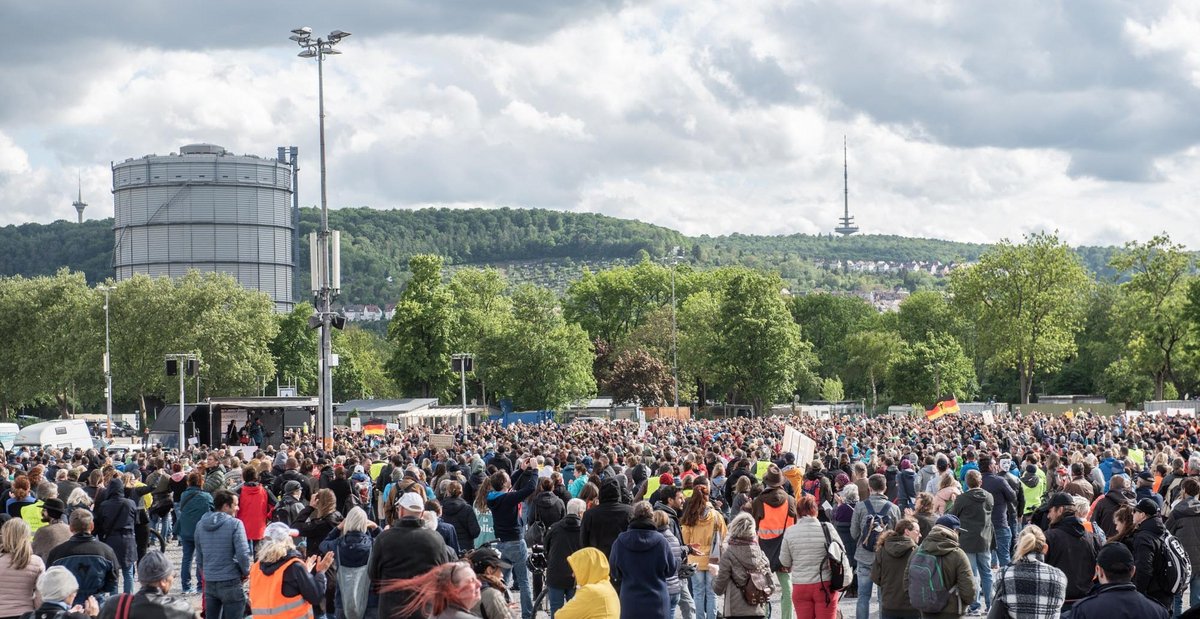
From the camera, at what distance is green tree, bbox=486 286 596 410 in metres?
74.6

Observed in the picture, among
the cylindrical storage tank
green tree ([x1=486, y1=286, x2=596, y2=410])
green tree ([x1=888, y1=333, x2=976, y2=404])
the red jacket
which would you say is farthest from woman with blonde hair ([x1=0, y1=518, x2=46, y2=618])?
the cylindrical storage tank

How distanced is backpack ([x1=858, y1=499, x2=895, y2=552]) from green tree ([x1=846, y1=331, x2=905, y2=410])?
306 feet

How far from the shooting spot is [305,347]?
341ft

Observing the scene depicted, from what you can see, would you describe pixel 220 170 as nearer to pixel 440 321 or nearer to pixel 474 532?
pixel 440 321

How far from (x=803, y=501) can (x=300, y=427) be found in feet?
136

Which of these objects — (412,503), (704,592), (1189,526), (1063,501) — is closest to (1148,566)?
(1063,501)

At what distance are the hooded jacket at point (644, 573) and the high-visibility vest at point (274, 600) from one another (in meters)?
2.23

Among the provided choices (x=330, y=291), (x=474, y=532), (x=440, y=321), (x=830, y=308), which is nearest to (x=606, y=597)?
(x=474, y=532)

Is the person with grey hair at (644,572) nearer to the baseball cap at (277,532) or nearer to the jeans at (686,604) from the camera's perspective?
the jeans at (686,604)

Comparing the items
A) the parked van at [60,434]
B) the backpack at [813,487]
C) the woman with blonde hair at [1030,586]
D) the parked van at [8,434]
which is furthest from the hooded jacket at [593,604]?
the parked van at [8,434]

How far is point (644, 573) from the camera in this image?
9.76 m

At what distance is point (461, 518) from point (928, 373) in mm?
74443

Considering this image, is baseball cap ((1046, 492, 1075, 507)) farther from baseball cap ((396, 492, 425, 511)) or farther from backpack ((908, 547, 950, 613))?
baseball cap ((396, 492, 425, 511))

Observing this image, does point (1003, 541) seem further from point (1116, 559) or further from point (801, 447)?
point (1116, 559)
